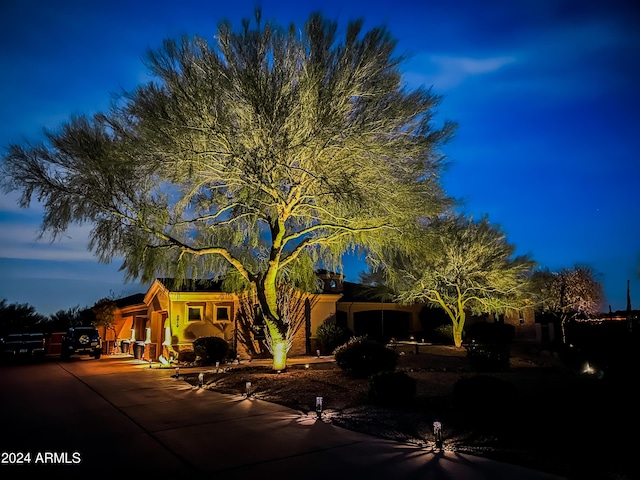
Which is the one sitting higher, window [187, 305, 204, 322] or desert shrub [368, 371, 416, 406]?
window [187, 305, 204, 322]

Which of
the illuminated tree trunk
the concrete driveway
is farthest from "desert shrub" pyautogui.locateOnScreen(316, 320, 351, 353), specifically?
the concrete driveway

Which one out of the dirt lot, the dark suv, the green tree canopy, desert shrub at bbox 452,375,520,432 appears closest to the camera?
the dirt lot

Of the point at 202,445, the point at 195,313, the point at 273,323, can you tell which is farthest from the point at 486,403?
the point at 195,313

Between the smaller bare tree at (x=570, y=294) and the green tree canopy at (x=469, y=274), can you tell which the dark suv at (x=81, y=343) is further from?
the smaller bare tree at (x=570, y=294)

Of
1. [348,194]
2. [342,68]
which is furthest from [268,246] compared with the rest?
[342,68]

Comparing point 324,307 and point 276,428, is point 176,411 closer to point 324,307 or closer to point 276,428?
point 276,428

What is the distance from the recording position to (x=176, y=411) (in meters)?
8.82

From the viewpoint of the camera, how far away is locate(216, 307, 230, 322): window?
2230 centimetres

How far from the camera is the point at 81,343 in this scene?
25.1 metres

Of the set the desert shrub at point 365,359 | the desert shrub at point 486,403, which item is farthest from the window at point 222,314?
the desert shrub at point 486,403

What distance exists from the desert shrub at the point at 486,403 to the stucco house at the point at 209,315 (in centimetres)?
1030

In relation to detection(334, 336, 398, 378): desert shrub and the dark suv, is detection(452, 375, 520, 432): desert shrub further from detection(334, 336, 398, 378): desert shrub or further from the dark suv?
the dark suv

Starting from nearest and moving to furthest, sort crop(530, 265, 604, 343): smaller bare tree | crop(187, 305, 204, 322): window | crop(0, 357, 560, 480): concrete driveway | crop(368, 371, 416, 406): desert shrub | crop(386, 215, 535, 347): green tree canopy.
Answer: crop(0, 357, 560, 480): concrete driveway < crop(368, 371, 416, 406): desert shrub < crop(187, 305, 204, 322): window < crop(386, 215, 535, 347): green tree canopy < crop(530, 265, 604, 343): smaller bare tree

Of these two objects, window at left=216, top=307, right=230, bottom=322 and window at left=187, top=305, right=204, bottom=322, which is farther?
window at left=216, top=307, right=230, bottom=322
